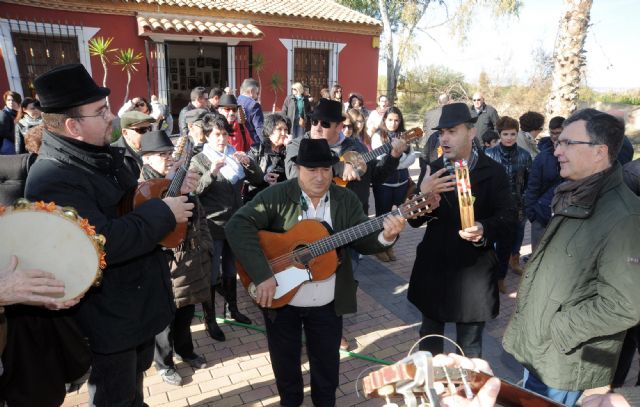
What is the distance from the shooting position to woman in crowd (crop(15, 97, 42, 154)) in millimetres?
6953

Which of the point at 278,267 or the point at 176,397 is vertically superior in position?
the point at 278,267

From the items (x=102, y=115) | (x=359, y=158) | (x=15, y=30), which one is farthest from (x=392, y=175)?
(x=15, y=30)

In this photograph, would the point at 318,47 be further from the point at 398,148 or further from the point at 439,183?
the point at 439,183

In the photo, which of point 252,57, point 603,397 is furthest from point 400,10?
point 603,397

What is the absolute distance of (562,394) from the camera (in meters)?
2.58

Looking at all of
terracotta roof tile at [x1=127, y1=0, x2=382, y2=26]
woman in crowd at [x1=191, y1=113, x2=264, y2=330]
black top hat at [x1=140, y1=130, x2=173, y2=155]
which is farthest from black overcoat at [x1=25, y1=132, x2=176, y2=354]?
terracotta roof tile at [x1=127, y1=0, x2=382, y2=26]

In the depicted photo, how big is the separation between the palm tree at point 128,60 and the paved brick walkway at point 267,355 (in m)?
9.52

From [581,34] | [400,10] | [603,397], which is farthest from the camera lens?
[400,10]

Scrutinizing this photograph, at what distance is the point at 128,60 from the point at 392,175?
955 cm

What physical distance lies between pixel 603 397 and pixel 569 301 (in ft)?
2.45

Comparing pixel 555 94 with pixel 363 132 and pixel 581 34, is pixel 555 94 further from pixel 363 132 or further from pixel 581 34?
pixel 363 132

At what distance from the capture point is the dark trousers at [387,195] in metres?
6.36

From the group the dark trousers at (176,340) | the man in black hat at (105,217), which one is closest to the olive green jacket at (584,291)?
the man in black hat at (105,217)

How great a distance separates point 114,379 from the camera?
249 cm
